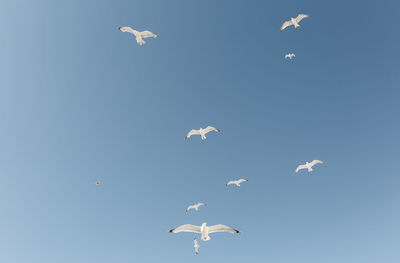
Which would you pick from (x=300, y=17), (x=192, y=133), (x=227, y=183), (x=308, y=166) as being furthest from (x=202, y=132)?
(x=300, y=17)

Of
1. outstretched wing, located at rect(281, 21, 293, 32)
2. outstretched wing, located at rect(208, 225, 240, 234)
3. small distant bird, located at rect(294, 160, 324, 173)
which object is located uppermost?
outstretched wing, located at rect(281, 21, 293, 32)

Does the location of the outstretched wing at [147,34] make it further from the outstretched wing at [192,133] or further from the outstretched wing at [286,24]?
the outstretched wing at [286,24]

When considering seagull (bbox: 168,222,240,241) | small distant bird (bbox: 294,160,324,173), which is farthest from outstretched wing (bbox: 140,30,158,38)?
small distant bird (bbox: 294,160,324,173)

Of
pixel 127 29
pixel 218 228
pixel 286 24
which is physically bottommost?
pixel 218 228

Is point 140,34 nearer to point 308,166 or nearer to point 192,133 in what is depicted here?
point 192,133

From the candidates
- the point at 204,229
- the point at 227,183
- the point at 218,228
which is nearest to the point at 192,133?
the point at 227,183

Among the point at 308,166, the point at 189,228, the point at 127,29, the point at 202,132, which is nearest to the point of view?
the point at 189,228

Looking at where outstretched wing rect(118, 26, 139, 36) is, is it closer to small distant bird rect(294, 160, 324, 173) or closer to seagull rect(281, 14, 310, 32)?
seagull rect(281, 14, 310, 32)

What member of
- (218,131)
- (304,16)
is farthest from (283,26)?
(218,131)

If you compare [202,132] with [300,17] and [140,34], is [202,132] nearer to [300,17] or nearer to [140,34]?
[140,34]

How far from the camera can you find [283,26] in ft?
172

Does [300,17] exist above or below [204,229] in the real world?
above

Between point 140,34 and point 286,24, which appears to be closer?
point 140,34

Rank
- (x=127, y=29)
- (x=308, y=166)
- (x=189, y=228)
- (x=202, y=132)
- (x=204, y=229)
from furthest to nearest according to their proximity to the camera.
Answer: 1. (x=308, y=166)
2. (x=202, y=132)
3. (x=127, y=29)
4. (x=189, y=228)
5. (x=204, y=229)
